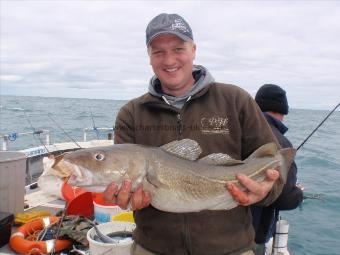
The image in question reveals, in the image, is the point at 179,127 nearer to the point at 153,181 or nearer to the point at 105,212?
the point at 153,181

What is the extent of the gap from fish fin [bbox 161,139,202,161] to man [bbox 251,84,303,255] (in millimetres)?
1789

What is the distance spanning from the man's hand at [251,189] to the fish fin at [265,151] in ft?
0.49

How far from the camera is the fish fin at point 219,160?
10.7 ft

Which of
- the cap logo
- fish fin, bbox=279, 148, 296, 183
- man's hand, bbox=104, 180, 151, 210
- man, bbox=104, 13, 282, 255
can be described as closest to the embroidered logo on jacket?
man, bbox=104, 13, 282, 255

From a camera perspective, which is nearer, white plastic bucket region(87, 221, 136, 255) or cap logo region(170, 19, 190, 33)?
cap logo region(170, 19, 190, 33)

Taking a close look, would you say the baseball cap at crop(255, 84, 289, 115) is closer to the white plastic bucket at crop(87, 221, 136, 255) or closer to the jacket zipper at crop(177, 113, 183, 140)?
the jacket zipper at crop(177, 113, 183, 140)

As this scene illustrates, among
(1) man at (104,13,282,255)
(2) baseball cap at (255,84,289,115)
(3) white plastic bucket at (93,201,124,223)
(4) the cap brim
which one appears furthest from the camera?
(3) white plastic bucket at (93,201,124,223)

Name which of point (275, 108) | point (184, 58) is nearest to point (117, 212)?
point (275, 108)

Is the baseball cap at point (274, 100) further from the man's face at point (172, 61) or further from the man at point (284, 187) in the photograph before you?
the man's face at point (172, 61)

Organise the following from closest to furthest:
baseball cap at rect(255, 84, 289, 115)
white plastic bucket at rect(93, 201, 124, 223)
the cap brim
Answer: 1. the cap brim
2. baseball cap at rect(255, 84, 289, 115)
3. white plastic bucket at rect(93, 201, 124, 223)

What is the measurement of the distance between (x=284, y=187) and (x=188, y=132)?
1.92 m

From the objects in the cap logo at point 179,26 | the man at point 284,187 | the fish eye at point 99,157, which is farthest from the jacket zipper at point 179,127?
the man at point 284,187

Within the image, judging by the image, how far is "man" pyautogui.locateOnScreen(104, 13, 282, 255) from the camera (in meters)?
3.23

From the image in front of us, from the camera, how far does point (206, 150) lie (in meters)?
3.40
